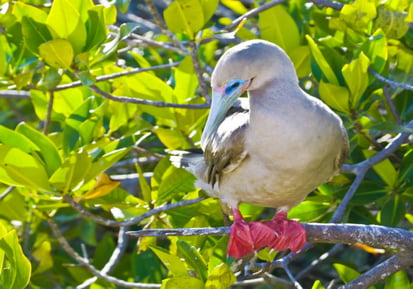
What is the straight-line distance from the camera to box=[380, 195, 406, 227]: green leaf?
4113 millimetres

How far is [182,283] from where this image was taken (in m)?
3.42

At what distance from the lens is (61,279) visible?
5.29 m

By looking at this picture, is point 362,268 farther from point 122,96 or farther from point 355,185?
point 122,96

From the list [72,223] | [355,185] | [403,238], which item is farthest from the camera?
[72,223]

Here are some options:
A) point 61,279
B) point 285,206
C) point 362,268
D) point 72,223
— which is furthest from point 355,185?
point 72,223

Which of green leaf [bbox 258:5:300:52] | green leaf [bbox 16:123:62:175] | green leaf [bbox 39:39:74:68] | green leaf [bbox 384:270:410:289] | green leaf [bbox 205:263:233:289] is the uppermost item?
green leaf [bbox 39:39:74:68]

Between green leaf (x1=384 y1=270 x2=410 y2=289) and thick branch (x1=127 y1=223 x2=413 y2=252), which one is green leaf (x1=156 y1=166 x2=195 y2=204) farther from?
green leaf (x1=384 y1=270 x2=410 y2=289)

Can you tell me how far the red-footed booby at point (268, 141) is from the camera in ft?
11.4

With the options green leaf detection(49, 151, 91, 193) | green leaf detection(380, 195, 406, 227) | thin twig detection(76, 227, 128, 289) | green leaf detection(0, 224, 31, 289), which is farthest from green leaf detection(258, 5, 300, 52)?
green leaf detection(0, 224, 31, 289)

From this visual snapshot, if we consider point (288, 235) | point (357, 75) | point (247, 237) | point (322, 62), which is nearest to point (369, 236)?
point (288, 235)

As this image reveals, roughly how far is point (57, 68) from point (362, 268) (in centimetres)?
237

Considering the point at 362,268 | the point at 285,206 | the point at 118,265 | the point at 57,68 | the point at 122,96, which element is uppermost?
the point at 57,68

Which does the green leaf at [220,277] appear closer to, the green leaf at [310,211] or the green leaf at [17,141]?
the green leaf at [310,211]

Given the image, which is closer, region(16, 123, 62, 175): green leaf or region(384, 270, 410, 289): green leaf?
region(384, 270, 410, 289): green leaf
